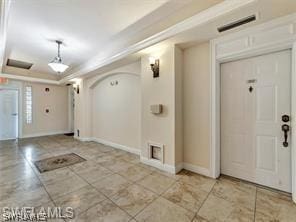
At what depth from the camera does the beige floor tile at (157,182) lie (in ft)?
7.69

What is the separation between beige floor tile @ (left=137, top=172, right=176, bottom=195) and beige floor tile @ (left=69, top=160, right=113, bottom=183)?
2.59ft

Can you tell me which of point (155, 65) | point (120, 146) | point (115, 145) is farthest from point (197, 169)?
point (115, 145)

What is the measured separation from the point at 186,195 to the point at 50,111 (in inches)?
292

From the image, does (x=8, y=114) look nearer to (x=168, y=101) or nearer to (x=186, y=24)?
(x=168, y=101)

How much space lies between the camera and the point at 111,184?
98.0 inches

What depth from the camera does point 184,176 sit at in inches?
109

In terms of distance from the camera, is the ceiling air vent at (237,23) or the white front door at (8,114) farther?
the white front door at (8,114)

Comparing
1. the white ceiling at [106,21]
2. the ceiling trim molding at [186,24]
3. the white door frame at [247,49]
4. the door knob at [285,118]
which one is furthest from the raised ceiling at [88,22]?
the door knob at [285,118]

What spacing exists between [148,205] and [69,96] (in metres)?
7.41

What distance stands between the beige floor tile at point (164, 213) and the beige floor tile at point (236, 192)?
27.1 inches

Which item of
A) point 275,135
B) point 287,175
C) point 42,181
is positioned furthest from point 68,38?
point 287,175

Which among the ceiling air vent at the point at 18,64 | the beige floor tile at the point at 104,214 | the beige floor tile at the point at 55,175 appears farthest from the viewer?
the ceiling air vent at the point at 18,64

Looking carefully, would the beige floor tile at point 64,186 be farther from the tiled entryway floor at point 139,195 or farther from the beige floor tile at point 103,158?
the beige floor tile at point 103,158

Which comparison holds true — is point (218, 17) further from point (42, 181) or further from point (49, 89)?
point (49, 89)
